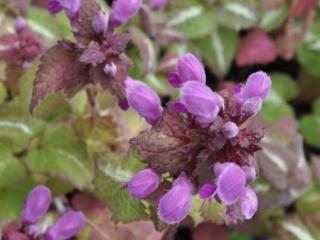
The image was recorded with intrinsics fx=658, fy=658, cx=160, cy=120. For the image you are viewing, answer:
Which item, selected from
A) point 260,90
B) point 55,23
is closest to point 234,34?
point 55,23

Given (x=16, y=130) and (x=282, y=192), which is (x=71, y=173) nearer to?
(x=16, y=130)

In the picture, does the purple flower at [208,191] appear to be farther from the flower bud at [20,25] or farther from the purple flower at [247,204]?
the flower bud at [20,25]

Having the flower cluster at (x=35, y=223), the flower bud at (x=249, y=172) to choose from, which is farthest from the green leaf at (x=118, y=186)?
the flower bud at (x=249, y=172)

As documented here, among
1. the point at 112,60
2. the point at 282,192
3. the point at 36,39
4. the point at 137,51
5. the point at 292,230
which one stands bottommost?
the point at 292,230

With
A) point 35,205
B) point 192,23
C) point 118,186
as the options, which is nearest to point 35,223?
point 35,205

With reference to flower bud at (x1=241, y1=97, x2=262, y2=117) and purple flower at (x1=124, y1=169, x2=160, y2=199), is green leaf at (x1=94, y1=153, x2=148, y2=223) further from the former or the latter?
flower bud at (x1=241, y1=97, x2=262, y2=117)
